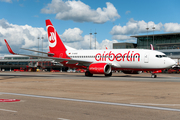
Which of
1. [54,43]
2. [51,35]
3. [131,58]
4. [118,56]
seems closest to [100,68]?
[118,56]

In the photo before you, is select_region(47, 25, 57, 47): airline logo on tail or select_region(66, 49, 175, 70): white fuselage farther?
select_region(47, 25, 57, 47): airline logo on tail

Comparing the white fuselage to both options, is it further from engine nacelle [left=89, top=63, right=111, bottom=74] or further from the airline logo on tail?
the airline logo on tail

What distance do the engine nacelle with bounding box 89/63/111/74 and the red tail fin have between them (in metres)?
9.94

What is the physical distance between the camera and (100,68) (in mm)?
37250

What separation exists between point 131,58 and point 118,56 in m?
2.36

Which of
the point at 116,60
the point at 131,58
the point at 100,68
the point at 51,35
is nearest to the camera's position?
the point at 100,68

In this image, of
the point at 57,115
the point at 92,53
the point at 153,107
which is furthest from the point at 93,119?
the point at 92,53

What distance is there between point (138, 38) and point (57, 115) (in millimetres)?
107791

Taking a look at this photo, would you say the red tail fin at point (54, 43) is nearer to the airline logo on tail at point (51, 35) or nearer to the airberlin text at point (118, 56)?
the airline logo on tail at point (51, 35)

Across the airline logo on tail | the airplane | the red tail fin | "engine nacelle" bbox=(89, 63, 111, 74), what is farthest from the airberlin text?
the airline logo on tail

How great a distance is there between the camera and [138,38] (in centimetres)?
11300

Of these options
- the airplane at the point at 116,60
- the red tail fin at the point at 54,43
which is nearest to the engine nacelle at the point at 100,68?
the airplane at the point at 116,60

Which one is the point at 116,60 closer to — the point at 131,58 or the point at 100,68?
the point at 131,58

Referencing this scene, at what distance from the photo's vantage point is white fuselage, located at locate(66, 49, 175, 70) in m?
35.5
